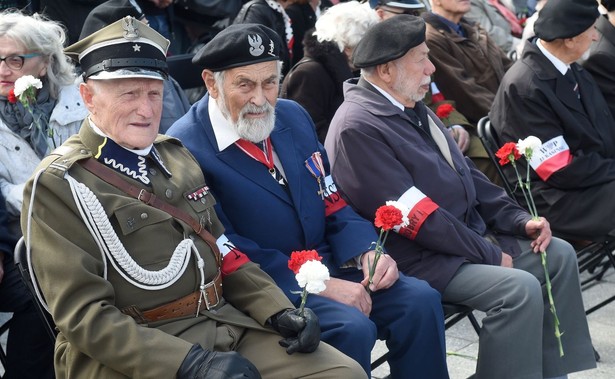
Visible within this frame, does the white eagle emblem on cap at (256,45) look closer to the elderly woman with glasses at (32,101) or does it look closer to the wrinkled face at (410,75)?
the wrinkled face at (410,75)

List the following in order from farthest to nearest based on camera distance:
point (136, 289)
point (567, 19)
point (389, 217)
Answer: point (567, 19) < point (389, 217) < point (136, 289)

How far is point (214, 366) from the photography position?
3.11 m

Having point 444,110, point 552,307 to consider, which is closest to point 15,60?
point 444,110

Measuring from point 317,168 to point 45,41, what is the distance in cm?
164

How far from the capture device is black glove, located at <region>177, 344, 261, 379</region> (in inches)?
122

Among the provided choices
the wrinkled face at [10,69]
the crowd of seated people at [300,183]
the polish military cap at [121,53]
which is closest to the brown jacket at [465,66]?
the crowd of seated people at [300,183]

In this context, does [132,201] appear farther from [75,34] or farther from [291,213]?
[75,34]

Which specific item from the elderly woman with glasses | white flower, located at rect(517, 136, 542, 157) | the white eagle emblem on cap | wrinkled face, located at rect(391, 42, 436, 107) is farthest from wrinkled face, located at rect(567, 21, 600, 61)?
the elderly woman with glasses

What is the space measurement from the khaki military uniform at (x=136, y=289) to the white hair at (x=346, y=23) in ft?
8.38

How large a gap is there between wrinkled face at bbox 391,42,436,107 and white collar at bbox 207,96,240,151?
0.96 m

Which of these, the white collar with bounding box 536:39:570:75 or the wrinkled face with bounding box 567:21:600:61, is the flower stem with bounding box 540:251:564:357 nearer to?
the white collar with bounding box 536:39:570:75

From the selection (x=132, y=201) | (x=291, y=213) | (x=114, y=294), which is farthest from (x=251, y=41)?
(x=114, y=294)

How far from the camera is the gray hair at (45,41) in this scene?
488 cm

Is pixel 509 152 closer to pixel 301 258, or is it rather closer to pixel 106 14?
pixel 301 258
